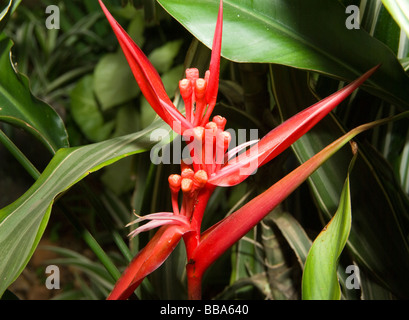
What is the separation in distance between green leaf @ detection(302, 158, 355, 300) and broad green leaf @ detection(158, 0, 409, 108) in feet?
0.52

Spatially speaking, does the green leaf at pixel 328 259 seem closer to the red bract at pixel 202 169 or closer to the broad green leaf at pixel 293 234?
the red bract at pixel 202 169

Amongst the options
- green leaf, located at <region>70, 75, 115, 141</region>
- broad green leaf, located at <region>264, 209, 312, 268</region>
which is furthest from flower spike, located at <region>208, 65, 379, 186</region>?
green leaf, located at <region>70, 75, 115, 141</region>

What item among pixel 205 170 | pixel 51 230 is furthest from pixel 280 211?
pixel 51 230

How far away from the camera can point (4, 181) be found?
1187mm

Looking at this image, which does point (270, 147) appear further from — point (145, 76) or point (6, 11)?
point (6, 11)

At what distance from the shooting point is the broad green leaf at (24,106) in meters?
0.53

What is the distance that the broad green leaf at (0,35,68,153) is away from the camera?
0.53m

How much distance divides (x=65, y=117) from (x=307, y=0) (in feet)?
2.97

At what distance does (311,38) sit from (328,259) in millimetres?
238

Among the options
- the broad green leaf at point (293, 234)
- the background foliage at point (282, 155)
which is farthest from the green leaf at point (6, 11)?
the broad green leaf at point (293, 234)

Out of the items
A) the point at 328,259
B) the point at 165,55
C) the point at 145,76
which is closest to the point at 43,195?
the point at 145,76

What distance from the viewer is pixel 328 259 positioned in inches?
13.7

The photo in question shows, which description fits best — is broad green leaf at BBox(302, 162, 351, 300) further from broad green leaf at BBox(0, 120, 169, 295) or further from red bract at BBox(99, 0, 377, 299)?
broad green leaf at BBox(0, 120, 169, 295)

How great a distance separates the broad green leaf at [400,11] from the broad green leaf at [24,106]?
1.28 ft
